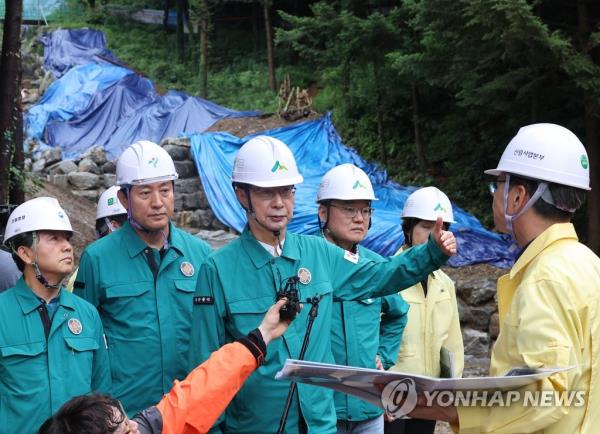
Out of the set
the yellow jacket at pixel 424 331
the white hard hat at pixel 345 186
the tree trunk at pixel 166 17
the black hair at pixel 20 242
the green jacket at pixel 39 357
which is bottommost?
the yellow jacket at pixel 424 331

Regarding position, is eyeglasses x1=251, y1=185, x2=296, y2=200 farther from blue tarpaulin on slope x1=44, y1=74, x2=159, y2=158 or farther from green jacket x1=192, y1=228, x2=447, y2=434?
blue tarpaulin on slope x1=44, y1=74, x2=159, y2=158

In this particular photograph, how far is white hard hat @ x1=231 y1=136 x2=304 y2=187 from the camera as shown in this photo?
3.77 metres

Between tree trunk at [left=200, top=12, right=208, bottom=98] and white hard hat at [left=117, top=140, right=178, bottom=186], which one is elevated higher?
tree trunk at [left=200, top=12, right=208, bottom=98]

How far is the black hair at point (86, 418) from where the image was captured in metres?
2.62

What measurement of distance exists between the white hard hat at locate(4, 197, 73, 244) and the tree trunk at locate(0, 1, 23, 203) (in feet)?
9.44

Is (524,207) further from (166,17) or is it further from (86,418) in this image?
(166,17)

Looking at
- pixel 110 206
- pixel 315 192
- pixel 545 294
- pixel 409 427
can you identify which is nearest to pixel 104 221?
pixel 110 206

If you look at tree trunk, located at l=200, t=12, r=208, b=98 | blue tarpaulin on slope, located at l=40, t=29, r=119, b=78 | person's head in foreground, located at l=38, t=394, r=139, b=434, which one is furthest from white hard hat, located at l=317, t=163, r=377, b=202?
blue tarpaulin on slope, located at l=40, t=29, r=119, b=78

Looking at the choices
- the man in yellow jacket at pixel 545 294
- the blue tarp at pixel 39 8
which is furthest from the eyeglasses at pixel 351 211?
the blue tarp at pixel 39 8

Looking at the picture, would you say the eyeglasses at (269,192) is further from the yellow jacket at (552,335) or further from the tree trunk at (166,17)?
the tree trunk at (166,17)

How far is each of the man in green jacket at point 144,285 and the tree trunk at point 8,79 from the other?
8.83ft

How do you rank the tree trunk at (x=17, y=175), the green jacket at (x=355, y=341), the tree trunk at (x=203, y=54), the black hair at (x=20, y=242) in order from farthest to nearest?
the tree trunk at (x=203, y=54) → the tree trunk at (x=17, y=175) → the green jacket at (x=355, y=341) → the black hair at (x=20, y=242)

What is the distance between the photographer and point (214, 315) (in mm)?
3588

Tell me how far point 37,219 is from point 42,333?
570 mm
